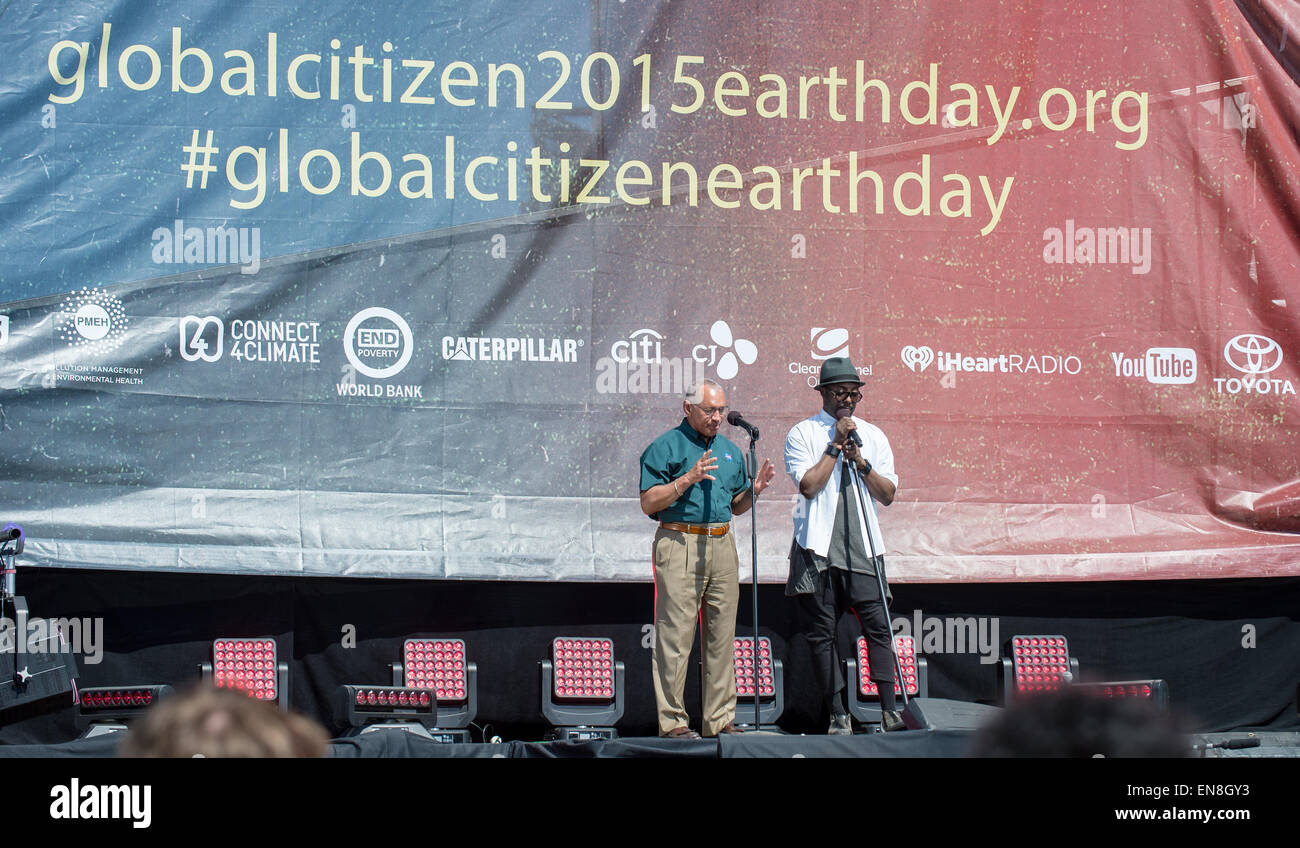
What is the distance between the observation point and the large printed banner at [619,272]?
5.32 m

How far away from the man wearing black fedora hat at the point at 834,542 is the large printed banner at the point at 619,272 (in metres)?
0.46

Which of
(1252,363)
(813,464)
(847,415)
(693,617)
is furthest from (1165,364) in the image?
(693,617)

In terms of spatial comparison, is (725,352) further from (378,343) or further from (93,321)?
(93,321)

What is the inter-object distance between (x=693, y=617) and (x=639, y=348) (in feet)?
4.35

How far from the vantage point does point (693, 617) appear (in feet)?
16.8

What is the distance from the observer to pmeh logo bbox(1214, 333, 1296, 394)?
19.3 feet

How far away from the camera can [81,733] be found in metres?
4.88

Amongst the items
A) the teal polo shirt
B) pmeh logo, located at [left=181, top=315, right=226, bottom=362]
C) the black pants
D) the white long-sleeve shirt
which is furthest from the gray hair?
pmeh logo, located at [left=181, top=315, right=226, bottom=362]

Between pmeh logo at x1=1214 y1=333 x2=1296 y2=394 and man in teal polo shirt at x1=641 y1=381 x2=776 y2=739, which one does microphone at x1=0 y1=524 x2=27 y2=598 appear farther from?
pmeh logo at x1=1214 y1=333 x2=1296 y2=394

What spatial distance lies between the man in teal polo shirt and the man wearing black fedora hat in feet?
0.90

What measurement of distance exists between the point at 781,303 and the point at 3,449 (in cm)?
356
